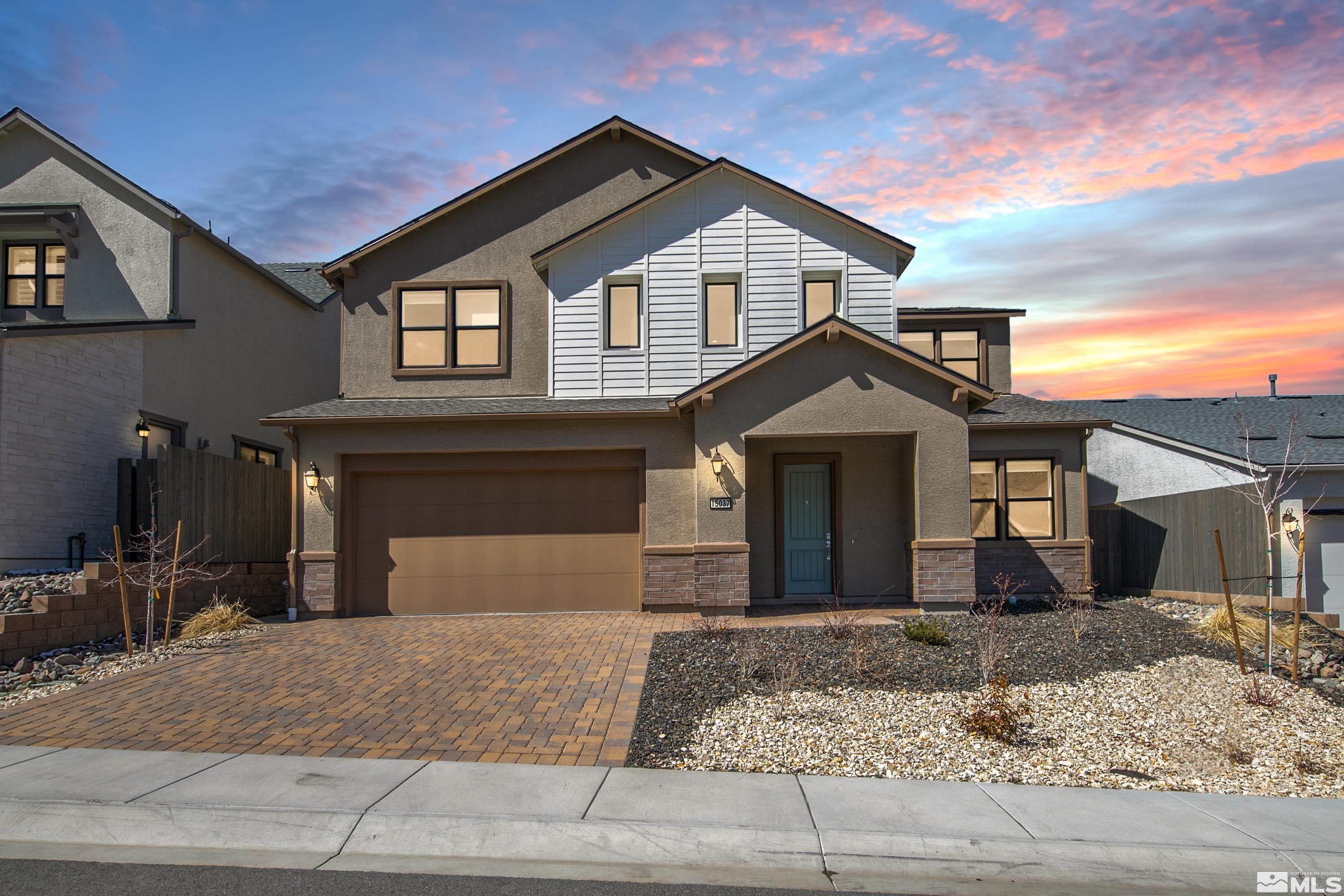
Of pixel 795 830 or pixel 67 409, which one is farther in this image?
pixel 67 409

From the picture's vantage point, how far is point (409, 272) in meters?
16.6

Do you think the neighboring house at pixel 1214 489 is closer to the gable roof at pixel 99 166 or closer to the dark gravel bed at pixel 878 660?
the dark gravel bed at pixel 878 660

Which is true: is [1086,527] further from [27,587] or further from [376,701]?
[27,587]

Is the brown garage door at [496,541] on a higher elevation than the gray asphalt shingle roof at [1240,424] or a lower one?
lower

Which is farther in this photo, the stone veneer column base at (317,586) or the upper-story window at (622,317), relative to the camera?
the upper-story window at (622,317)

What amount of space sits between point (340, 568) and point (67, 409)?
16.2 ft

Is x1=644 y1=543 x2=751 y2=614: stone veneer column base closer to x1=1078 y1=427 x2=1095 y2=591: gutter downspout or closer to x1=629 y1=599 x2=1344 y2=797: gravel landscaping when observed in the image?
x1=629 y1=599 x2=1344 y2=797: gravel landscaping

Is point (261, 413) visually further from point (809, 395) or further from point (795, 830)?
point (795, 830)

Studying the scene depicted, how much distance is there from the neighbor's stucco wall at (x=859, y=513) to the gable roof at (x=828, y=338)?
5.39 feet

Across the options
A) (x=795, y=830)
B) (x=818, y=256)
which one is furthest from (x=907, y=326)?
(x=795, y=830)

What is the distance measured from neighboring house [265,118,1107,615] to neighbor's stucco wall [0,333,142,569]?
124 inches

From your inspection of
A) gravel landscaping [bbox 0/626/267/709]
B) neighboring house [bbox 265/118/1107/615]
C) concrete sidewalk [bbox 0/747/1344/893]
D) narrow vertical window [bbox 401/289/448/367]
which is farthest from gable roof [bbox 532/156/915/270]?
concrete sidewalk [bbox 0/747/1344/893]

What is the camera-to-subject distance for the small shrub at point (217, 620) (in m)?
12.5

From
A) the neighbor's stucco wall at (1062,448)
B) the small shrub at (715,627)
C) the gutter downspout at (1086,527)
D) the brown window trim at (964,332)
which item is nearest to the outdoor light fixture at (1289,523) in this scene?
the gutter downspout at (1086,527)
